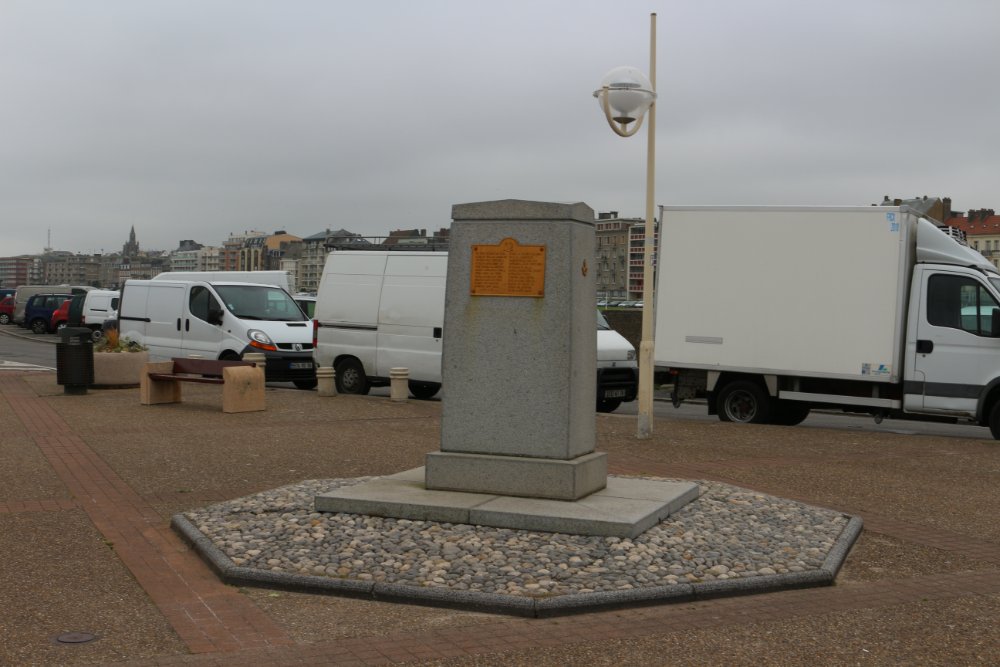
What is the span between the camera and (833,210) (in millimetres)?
15078

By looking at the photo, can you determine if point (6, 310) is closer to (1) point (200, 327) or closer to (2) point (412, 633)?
(1) point (200, 327)

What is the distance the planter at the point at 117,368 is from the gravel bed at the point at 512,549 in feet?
40.8

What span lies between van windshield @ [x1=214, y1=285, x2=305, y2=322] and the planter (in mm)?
1930

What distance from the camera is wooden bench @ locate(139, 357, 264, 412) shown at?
640 inches

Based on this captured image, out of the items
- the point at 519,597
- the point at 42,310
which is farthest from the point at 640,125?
the point at 42,310

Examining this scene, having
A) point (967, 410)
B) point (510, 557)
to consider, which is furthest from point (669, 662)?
point (967, 410)

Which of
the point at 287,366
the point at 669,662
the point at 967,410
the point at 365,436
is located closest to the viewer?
the point at 669,662

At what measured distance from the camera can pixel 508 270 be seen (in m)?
8.07

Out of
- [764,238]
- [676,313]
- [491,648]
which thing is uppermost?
[764,238]

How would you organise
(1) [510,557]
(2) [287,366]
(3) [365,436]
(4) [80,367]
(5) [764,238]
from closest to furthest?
(1) [510,557], (3) [365,436], (5) [764,238], (4) [80,367], (2) [287,366]

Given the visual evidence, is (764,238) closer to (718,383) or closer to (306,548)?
(718,383)

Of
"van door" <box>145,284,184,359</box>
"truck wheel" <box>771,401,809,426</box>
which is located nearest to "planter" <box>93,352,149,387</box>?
"van door" <box>145,284,184,359</box>

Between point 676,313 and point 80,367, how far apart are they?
31.6 feet

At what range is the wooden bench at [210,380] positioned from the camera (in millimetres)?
16266
